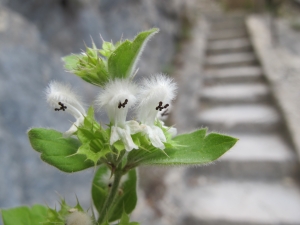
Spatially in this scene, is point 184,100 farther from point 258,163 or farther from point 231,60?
point 231,60

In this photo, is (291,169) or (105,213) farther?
(291,169)

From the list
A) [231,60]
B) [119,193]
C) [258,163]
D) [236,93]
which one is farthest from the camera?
[231,60]

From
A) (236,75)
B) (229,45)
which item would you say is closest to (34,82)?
(236,75)

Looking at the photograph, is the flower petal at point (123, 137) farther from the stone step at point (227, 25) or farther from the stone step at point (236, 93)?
the stone step at point (227, 25)

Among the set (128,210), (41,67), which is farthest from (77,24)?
(128,210)

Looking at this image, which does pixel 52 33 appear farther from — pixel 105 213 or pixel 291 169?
pixel 291 169

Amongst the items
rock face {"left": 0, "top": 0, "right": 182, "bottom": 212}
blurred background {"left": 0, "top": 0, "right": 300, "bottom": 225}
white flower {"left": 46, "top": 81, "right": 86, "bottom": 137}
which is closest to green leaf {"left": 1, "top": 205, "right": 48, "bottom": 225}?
blurred background {"left": 0, "top": 0, "right": 300, "bottom": 225}
